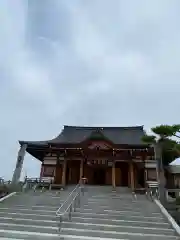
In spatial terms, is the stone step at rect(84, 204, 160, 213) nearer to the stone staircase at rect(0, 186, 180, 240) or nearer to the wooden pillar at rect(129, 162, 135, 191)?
the stone staircase at rect(0, 186, 180, 240)

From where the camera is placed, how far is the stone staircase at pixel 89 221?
8.54 metres

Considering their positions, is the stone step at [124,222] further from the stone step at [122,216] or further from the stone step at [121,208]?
the stone step at [121,208]

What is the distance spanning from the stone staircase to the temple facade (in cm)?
745

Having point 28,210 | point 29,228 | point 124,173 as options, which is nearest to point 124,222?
point 29,228

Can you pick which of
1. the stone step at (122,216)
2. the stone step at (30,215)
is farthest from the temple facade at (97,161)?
the stone step at (122,216)

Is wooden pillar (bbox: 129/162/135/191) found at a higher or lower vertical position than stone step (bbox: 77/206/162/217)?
higher

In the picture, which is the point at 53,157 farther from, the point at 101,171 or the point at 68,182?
the point at 101,171

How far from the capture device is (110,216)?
10555 millimetres

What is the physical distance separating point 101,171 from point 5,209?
12535mm

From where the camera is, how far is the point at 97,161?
2170 cm

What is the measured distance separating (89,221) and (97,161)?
1193cm

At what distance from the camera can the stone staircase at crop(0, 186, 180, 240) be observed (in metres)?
8.54

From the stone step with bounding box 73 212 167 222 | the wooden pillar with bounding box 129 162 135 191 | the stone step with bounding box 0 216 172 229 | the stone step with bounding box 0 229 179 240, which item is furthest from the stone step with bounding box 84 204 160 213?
the wooden pillar with bounding box 129 162 135 191

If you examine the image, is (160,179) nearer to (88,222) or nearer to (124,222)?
(124,222)
